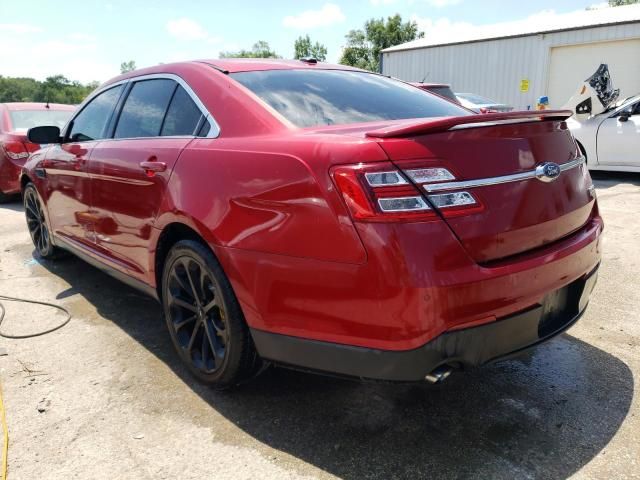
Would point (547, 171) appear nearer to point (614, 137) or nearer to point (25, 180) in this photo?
point (25, 180)

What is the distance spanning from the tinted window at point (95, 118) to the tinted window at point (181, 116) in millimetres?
896

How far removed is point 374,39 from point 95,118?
44.1m

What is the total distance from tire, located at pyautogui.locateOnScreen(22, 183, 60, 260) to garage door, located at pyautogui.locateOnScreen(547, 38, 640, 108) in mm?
15491

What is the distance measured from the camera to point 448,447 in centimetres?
206

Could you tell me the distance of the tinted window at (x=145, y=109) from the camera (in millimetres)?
2926

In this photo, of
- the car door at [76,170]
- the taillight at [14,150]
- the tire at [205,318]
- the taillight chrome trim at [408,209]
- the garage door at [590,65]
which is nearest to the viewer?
the taillight chrome trim at [408,209]

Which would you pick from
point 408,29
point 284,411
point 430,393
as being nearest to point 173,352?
point 284,411

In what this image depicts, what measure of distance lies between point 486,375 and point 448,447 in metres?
0.66

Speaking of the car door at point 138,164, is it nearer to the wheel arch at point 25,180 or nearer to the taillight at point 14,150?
the wheel arch at point 25,180

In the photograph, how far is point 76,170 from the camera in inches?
142

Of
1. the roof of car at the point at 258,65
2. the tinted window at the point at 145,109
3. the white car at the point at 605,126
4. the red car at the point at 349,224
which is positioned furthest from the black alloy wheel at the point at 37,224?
the white car at the point at 605,126

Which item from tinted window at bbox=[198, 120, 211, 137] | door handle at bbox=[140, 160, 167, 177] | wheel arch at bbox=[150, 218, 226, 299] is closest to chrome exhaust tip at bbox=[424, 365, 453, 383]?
wheel arch at bbox=[150, 218, 226, 299]

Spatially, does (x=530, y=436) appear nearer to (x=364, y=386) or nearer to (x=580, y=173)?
(x=364, y=386)

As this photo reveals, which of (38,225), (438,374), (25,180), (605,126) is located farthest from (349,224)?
(605,126)
